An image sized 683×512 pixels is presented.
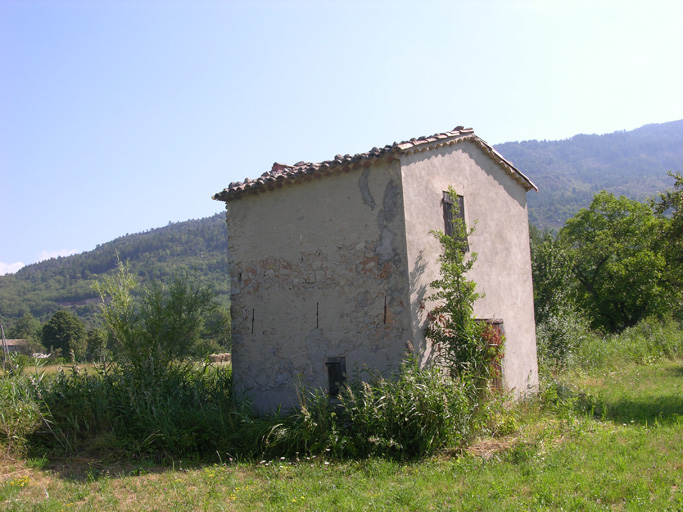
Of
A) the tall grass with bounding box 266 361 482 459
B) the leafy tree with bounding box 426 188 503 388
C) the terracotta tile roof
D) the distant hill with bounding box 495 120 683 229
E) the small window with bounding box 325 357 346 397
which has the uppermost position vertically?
the distant hill with bounding box 495 120 683 229

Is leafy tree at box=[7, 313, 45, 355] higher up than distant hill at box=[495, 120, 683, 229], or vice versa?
distant hill at box=[495, 120, 683, 229]

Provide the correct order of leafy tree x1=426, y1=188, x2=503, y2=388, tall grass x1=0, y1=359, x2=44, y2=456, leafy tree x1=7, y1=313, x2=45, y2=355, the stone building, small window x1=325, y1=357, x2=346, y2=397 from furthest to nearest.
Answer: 1. leafy tree x1=7, y1=313, x2=45, y2=355
2. small window x1=325, y1=357, x2=346, y2=397
3. the stone building
4. leafy tree x1=426, y1=188, x2=503, y2=388
5. tall grass x1=0, y1=359, x2=44, y2=456

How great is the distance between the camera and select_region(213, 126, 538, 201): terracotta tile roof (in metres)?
8.88

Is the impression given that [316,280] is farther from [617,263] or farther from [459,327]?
[617,263]

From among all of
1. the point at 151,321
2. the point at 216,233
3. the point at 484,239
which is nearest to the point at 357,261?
the point at 484,239

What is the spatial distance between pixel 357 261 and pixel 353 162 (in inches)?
68.6

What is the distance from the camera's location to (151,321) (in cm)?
1012

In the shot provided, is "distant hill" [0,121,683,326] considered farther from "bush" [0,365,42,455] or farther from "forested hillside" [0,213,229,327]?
"bush" [0,365,42,455]

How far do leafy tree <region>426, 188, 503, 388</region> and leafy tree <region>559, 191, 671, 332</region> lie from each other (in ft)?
62.0

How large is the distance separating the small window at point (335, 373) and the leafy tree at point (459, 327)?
1626mm

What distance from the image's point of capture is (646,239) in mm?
29172

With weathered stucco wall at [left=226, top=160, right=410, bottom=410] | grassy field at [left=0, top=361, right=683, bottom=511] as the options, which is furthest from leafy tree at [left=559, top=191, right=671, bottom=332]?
grassy field at [left=0, top=361, right=683, bottom=511]

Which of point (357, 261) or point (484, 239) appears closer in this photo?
point (357, 261)

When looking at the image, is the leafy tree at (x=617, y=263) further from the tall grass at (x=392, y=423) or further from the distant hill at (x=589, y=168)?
the distant hill at (x=589, y=168)
